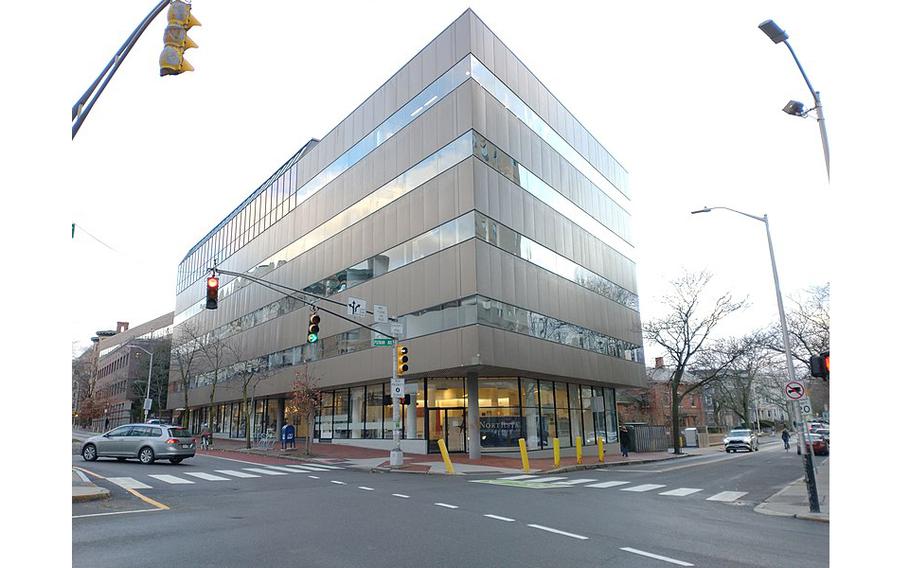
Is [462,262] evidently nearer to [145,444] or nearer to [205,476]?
[205,476]

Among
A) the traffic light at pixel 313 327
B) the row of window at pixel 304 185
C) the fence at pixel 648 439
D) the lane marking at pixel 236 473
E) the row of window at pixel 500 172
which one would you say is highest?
the row of window at pixel 304 185

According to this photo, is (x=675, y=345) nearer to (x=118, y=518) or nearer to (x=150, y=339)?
(x=118, y=518)

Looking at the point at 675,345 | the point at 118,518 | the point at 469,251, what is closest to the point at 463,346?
the point at 469,251

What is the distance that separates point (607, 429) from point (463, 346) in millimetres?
19924

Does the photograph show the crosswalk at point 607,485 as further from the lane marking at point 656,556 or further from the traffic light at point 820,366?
the lane marking at point 656,556

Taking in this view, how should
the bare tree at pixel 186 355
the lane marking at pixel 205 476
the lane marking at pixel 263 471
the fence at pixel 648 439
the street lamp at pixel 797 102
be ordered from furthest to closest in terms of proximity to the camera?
the bare tree at pixel 186 355, the fence at pixel 648 439, the lane marking at pixel 263 471, the lane marking at pixel 205 476, the street lamp at pixel 797 102

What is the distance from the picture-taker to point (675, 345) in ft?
136

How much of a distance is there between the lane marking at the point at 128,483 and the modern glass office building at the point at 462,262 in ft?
27.8

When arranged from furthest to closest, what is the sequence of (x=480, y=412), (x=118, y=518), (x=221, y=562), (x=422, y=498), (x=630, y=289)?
(x=630, y=289)
(x=480, y=412)
(x=422, y=498)
(x=118, y=518)
(x=221, y=562)

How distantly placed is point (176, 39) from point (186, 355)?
53.5 meters

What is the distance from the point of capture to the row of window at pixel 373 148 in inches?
1180

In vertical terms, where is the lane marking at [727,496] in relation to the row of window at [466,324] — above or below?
below

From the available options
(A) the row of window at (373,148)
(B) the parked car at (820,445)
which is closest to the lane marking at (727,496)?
(A) the row of window at (373,148)

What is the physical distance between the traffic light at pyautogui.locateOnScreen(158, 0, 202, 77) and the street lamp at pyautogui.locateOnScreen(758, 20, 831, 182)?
9.41 meters
